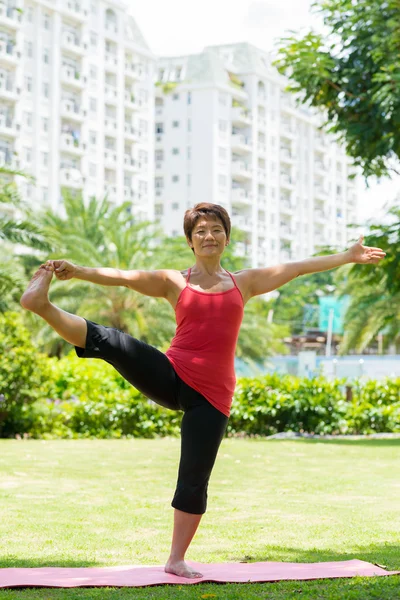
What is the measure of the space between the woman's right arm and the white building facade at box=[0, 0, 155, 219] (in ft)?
164

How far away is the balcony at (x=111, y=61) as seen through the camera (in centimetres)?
7094

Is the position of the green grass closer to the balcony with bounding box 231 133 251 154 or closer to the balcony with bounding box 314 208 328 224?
the balcony with bounding box 231 133 251 154

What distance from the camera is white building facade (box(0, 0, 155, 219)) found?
2368 inches

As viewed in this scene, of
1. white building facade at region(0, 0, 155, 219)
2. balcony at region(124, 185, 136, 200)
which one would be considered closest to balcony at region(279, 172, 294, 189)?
white building facade at region(0, 0, 155, 219)

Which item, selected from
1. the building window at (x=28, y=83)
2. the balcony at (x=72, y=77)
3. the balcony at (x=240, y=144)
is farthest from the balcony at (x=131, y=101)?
the balcony at (x=240, y=144)

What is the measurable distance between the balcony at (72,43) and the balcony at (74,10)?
1.13 metres

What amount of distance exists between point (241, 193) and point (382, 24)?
70560mm

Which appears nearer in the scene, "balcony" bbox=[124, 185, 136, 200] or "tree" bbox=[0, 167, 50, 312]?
"tree" bbox=[0, 167, 50, 312]

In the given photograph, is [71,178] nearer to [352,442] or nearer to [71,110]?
[71,110]

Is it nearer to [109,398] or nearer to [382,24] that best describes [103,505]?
[109,398]

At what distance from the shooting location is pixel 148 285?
5.40 metres

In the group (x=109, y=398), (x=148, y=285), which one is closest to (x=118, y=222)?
(x=109, y=398)

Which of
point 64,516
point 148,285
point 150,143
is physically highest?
point 150,143

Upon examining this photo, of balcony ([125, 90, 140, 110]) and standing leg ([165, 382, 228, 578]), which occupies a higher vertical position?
balcony ([125, 90, 140, 110])
